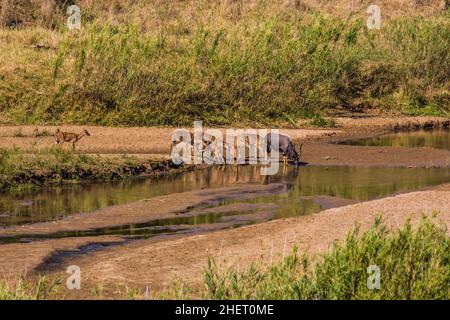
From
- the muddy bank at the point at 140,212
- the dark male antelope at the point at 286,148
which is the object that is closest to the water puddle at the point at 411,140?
the dark male antelope at the point at 286,148

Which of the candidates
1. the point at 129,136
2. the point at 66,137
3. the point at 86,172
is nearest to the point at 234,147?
the point at 129,136

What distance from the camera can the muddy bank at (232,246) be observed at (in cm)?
1098

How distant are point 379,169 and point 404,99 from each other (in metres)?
8.03

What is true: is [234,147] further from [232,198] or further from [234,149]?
[232,198]

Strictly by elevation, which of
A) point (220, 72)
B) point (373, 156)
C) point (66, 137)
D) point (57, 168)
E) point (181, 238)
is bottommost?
point (181, 238)

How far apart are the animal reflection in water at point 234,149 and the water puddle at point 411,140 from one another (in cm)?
317

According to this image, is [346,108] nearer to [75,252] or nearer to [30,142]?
[30,142]

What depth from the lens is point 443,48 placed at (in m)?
28.3

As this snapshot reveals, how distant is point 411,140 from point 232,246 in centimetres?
1209

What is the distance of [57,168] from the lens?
57.0ft

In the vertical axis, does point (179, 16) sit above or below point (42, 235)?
above

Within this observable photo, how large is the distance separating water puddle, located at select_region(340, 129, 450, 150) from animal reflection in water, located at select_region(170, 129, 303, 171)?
3170 mm

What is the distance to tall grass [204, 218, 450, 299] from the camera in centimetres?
852
